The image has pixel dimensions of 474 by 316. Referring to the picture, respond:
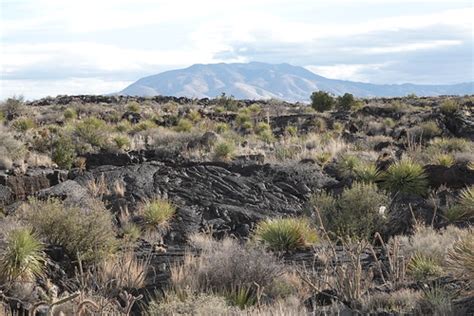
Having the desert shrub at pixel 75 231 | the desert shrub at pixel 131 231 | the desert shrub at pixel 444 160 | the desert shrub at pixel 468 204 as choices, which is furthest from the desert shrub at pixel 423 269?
the desert shrub at pixel 444 160

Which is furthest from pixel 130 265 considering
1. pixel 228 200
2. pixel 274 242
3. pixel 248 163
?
pixel 248 163

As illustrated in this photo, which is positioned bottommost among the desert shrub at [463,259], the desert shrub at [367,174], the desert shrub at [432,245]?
the desert shrub at [432,245]

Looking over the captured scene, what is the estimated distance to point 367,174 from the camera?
18.5 meters

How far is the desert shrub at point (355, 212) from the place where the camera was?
1398 cm

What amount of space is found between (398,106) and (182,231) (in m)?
34.9

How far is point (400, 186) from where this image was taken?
17750 mm

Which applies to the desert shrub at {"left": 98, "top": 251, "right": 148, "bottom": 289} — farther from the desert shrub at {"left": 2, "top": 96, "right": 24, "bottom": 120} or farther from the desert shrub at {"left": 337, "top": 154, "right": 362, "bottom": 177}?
the desert shrub at {"left": 2, "top": 96, "right": 24, "bottom": 120}

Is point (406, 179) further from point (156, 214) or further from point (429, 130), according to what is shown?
point (429, 130)

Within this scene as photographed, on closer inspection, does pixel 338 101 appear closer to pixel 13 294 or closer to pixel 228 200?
pixel 228 200

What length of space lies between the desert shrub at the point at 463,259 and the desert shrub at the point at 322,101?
42.8 meters

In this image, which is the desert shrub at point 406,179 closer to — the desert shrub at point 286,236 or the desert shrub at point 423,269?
the desert shrub at point 286,236

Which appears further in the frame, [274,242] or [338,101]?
[338,101]

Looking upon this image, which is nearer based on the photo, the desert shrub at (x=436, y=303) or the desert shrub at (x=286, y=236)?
the desert shrub at (x=436, y=303)

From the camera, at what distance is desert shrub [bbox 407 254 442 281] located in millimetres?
9031
